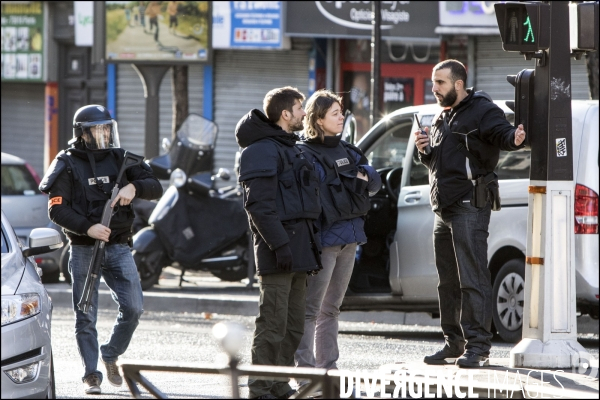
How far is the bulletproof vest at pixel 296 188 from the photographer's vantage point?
6598 millimetres

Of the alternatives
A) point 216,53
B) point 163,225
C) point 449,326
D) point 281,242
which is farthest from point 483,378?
point 216,53

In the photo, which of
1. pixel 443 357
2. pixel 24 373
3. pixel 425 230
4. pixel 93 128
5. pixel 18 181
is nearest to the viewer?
pixel 24 373

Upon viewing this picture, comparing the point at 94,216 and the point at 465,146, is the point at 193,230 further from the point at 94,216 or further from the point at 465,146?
the point at 465,146

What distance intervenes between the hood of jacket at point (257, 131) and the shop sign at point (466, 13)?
34.5 ft

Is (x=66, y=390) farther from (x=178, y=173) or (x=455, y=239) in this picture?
(x=178, y=173)

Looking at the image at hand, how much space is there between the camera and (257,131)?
664cm

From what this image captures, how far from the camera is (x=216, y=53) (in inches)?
805

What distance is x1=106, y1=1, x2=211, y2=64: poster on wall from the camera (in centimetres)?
1667

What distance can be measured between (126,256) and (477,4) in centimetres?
1041

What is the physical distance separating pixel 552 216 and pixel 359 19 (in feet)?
35.9

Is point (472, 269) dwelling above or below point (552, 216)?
below

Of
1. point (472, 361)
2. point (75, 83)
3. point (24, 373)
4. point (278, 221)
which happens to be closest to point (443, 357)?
point (472, 361)

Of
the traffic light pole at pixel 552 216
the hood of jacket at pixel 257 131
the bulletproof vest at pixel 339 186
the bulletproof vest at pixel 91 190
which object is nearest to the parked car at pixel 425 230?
the traffic light pole at pixel 552 216

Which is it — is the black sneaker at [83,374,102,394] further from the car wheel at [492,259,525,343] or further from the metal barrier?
the car wheel at [492,259,525,343]
